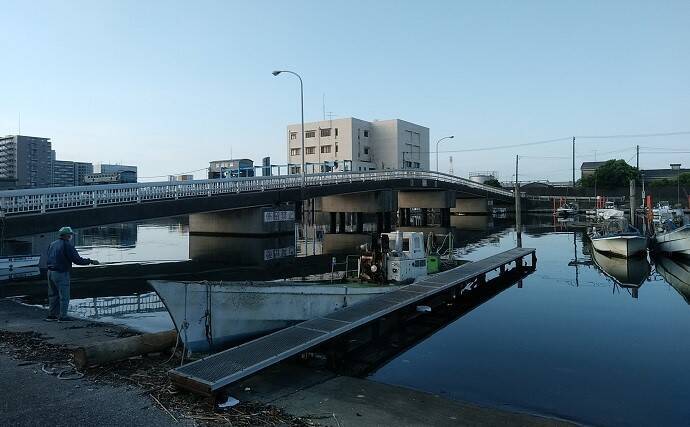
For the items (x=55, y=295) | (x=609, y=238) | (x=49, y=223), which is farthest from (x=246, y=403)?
(x=609, y=238)

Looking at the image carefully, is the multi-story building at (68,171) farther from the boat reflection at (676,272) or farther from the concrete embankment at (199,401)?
the concrete embankment at (199,401)

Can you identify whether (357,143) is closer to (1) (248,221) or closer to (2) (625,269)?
(1) (248,221)

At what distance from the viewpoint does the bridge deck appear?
291 inches

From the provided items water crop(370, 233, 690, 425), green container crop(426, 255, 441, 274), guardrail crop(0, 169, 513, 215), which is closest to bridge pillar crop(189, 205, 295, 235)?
guardrail crop(0, 169, 513, 215)

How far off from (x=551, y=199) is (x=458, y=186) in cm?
4242

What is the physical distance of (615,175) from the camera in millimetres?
100812

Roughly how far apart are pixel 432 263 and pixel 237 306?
32.3ft

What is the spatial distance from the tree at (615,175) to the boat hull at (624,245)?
248ft

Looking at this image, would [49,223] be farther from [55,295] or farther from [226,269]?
[55,295]

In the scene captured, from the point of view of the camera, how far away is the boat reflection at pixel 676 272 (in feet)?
69.8

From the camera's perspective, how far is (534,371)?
1066 cm

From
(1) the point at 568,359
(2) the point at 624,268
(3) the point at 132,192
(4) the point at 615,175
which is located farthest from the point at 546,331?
(4) the point at 615,175

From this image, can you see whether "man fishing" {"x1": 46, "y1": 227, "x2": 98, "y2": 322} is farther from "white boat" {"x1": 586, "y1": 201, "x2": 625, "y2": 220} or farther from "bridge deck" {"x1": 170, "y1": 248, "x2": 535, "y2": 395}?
"white boat" {"x1": 586, "y1": 201, "x2": 625, "y2": 220}

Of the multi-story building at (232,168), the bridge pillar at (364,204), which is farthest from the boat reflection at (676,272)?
the multi-story building at (232,168)
